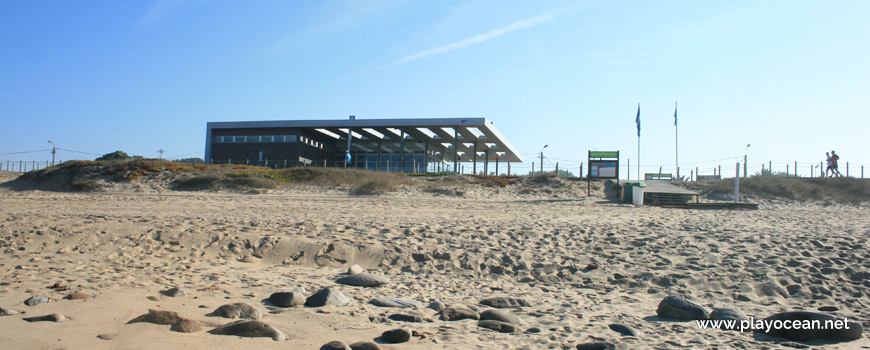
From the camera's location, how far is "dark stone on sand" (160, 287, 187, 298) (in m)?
6.16

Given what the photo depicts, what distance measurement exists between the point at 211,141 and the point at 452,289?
132ft

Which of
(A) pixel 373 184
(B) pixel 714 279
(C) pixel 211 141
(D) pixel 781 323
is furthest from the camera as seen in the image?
(C) pixel 211 141

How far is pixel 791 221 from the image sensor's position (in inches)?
537

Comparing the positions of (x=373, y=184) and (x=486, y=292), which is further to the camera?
(x=373, y=184)

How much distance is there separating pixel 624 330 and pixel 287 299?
3.60m

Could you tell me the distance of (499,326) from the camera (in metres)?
5.27

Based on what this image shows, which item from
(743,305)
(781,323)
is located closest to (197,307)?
(781,323)

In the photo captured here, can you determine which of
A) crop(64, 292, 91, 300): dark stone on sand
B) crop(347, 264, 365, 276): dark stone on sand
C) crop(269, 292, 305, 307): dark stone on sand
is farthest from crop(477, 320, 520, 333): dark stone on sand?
crop(64, 292, 91, 300): dark stone on sand

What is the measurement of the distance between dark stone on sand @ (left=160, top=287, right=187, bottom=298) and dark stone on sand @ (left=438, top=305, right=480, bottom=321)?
301 centimetres

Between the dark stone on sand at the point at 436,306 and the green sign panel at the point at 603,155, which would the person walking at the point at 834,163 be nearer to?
the green sign panel at the point at 603,155

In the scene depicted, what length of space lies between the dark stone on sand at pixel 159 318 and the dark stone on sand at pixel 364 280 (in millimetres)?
2758

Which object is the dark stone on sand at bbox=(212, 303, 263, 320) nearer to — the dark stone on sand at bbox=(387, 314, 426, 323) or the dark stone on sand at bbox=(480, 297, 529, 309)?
the dark stone on sand at bbox=(387, 314, 426, 323)

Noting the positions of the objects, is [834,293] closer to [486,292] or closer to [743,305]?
[743,305]

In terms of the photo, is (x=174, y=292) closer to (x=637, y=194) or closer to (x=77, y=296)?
(x=77, y=296)
